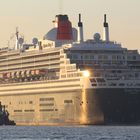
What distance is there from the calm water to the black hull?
1.67 m

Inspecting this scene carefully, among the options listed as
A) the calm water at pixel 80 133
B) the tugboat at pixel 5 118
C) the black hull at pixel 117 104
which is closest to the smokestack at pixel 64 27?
the tugboat at pixel 5 118

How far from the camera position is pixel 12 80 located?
184 m

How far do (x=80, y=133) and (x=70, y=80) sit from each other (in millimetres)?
22537

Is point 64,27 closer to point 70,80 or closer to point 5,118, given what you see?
point 5,118

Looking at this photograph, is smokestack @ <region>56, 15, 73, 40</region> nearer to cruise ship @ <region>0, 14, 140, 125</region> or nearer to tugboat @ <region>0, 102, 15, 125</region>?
cruise ship @ <region>0, 14, 140, 125</region>

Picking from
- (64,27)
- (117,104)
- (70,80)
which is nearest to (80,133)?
(117,104)

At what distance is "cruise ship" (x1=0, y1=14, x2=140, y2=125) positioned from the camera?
529ft

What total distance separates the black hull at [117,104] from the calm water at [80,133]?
167cm

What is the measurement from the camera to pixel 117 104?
161000mm

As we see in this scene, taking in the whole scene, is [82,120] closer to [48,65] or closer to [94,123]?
[94,123]

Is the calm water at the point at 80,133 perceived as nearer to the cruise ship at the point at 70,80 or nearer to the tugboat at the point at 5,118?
the cruise ship at the point at 70,80

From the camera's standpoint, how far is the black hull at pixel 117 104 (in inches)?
6319

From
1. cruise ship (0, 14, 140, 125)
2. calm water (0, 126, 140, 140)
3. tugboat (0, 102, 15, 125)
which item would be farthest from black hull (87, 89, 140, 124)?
tugboat (0, 102, 15, 125)

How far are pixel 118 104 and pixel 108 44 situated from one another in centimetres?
1469
